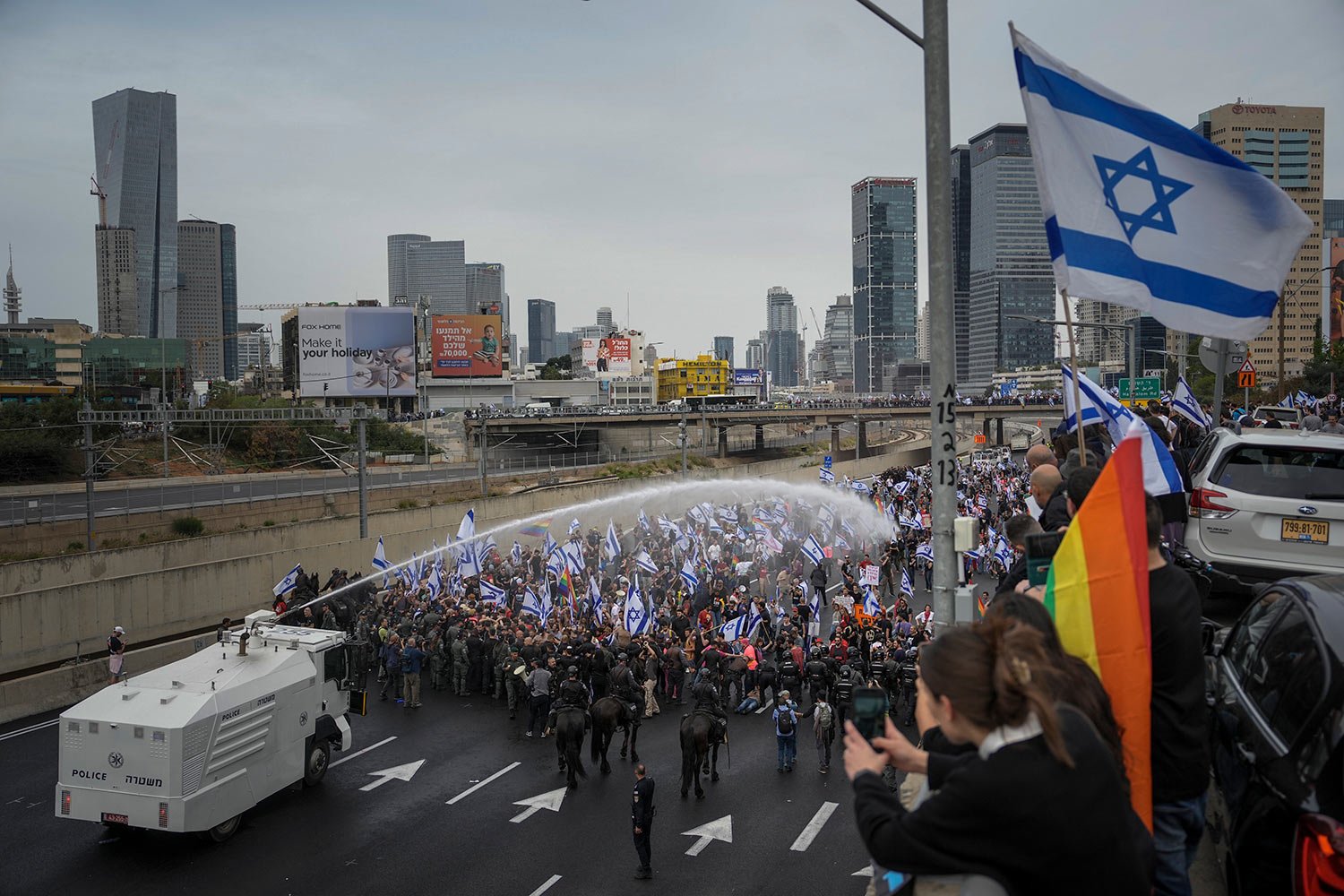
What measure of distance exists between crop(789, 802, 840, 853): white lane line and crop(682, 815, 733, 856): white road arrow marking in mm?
923

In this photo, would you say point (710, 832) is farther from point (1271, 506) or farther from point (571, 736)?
point (1271, 506)

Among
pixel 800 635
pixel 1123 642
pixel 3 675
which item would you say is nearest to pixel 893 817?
pixel 1123 642

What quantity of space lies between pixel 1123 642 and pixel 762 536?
26.9 meters

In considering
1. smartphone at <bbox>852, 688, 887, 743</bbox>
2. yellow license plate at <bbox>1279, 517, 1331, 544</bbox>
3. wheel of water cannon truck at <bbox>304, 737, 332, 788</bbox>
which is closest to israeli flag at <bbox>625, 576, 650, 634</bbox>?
wheel of water cannon truck at <bbox>304, 737, 332, 788</bbox>

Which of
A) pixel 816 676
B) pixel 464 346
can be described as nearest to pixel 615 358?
pixel 464 346

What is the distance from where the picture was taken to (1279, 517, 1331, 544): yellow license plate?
857 centimetres

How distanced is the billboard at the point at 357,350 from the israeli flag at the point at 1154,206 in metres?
94.6

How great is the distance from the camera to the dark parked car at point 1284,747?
3.44m

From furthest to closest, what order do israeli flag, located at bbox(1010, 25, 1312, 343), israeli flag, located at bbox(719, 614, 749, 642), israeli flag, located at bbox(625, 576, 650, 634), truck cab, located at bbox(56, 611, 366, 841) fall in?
1. israeli flag, located at bbox(625, 576, 650, 634)
2. israeli flag, located at bbox(719, 614, 749, 642)
3. truck cab, located at bbox(56, 611, 366, 841)
4. israeli flag, located at bbox(1010, 25, 1312, 343)

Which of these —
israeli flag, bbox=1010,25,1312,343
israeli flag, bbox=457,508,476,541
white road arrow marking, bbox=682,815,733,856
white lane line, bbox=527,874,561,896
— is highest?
israeli flag, bbox=1010,25,1312,343

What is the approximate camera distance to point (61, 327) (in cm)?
15225

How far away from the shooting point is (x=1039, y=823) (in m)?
2.50

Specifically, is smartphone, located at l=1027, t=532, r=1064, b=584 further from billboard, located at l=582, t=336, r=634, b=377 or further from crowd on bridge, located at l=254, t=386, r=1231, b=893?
billboard, located at l=582, t=336, r=634, b=377

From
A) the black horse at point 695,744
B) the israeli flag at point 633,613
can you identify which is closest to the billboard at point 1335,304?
the israeli flag at point 633,613
